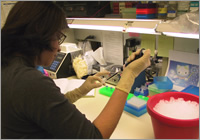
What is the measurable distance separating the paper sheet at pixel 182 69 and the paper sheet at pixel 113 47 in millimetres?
599

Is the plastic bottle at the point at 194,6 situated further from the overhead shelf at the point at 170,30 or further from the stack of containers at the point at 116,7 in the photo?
the stack of containers at the point at 116,7

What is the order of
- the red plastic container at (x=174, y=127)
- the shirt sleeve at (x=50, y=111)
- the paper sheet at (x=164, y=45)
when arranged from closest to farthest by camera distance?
the shirt sleeve at (x=50, y=111)
the red plastic container at (x=174, y=127)
the paper sheet at (x=164, y=45)

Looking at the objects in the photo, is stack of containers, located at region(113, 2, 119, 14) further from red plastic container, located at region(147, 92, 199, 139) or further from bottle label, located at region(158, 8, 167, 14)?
red plastic container, located at region(147, 92, 199, 139)

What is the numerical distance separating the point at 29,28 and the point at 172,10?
1003mm

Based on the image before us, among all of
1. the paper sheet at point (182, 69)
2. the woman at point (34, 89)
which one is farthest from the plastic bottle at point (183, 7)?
the woman at point (34, 89)

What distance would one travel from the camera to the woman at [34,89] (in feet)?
2.15

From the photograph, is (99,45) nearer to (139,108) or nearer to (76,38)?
(76,38)

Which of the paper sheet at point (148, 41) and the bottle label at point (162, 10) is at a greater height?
the bottle label at point (162, 10)

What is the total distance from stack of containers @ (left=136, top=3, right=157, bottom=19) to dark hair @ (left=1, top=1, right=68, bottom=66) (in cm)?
77

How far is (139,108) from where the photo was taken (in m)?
1.20

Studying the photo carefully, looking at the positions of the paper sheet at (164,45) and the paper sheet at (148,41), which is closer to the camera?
the paper sheet at (164,45)

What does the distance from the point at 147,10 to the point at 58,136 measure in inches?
41.6

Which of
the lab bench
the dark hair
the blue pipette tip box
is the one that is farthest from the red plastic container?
the dark hair

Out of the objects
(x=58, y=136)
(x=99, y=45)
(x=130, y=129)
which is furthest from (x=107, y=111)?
(x=99, y=45)
